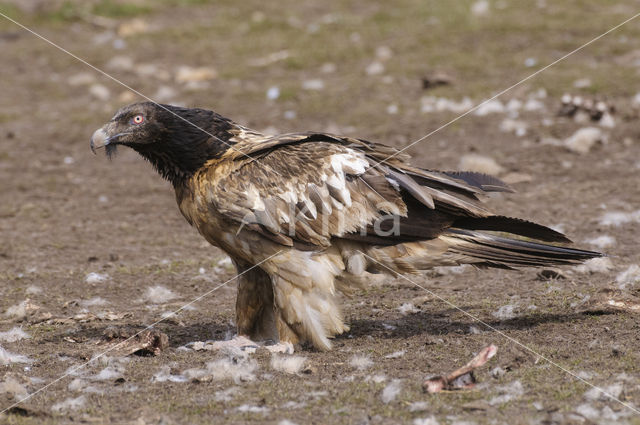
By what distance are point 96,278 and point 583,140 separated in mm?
5479

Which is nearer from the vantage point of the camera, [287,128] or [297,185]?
[297,185]

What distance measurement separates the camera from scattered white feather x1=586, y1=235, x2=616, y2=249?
7.28 metres

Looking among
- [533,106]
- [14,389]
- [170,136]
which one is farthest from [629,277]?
[533,106]

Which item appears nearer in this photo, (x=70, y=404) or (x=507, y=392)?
(x=507, y=392)

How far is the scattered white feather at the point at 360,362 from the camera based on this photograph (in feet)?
16.6

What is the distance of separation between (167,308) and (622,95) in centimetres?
664

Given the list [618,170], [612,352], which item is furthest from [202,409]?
[618,170]

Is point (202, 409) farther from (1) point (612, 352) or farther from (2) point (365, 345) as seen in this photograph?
(1) point (612, 352)

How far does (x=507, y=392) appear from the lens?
448cm

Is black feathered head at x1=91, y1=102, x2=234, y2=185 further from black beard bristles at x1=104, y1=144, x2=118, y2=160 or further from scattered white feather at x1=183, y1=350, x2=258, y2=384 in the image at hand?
scattered white feather at x1=183, y1=350, x2=258, y2=384

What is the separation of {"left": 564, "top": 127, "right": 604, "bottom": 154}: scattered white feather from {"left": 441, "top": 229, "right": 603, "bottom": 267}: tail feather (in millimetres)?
4437

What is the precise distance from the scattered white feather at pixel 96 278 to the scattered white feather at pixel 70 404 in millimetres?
2517

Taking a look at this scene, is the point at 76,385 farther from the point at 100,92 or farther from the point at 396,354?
the point at 100,92

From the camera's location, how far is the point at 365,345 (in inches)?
217
